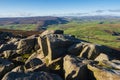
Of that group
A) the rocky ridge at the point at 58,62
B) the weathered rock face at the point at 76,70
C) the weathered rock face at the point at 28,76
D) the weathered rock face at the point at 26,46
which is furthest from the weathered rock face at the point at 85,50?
the weathered rock face at the point at 28,76

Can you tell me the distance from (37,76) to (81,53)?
12.2 metres

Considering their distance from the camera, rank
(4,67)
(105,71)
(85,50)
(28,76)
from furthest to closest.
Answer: (85,50) → (4,67) → (105,71) → (28,76)

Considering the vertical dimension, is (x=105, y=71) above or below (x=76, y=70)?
above

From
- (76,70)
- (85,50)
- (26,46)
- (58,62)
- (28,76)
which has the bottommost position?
(26,46)

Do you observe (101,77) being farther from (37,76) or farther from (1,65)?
(1,65)

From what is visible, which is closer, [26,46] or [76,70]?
[76,70]

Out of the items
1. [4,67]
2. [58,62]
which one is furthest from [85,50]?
[4,67]

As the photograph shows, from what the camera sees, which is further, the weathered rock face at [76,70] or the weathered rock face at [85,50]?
the weathered rock face at [85,50]

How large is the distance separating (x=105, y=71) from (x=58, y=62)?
26.4 feet

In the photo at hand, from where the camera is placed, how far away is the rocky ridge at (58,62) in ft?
80.5

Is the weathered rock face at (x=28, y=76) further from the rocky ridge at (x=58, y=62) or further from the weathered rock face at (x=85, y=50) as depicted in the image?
the weathered rock face at (x=85, y=50)

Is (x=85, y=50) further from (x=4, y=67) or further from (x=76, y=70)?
(x=4, y=67)

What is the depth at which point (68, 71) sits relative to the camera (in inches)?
1080

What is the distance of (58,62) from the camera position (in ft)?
103
